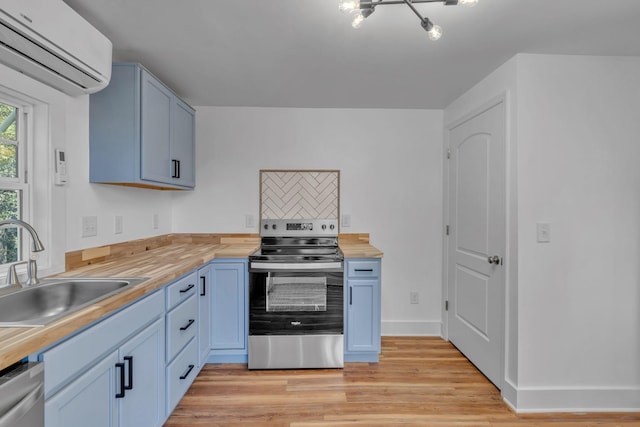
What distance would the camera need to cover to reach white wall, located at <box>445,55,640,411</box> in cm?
200

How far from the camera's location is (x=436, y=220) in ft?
10.4

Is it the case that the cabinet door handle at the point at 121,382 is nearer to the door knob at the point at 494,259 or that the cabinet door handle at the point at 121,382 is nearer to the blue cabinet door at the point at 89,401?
the blue cabinet door at the point at 89,401

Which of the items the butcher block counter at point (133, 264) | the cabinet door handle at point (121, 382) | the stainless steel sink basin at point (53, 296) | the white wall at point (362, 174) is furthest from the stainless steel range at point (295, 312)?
the cabinet door handle at point (121, 382)

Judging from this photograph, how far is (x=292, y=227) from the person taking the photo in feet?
10.2

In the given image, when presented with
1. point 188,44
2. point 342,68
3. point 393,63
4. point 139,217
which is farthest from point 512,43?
point 139,217

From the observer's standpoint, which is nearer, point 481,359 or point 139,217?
point 481,359

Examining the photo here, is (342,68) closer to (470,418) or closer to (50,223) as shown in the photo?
(50,223)

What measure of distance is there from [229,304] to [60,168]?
4.59ft

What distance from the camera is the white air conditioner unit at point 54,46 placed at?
121 cm

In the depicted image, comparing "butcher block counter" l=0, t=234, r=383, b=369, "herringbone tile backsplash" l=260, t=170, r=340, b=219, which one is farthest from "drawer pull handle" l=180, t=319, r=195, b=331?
"herringbone tile backsplash" l=260, t=170, r=340, b=219

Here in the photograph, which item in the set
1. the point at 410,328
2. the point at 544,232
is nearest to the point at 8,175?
the point at 544,232

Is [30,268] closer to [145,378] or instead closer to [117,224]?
[145,378]

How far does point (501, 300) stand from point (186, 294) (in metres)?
2.06

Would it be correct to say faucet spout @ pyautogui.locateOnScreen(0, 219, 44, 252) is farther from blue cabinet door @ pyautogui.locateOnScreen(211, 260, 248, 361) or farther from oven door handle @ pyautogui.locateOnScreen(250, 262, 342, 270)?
oven door handle @ pyautogui.locateOnScreen(250, 262, 342, 270)
